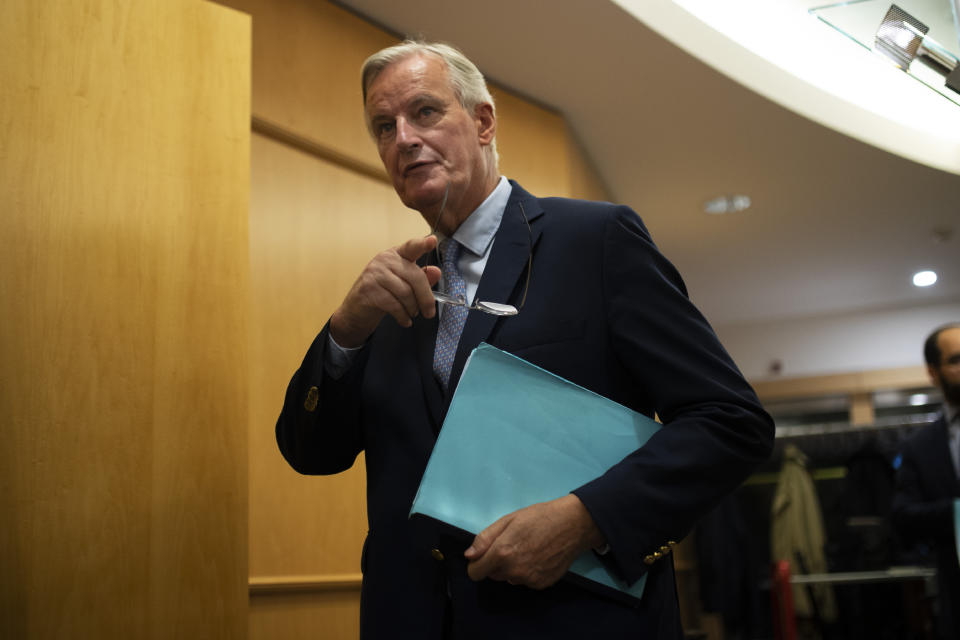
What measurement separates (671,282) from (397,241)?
2198 millimetres

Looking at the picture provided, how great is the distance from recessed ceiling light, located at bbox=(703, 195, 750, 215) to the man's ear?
4268 mm

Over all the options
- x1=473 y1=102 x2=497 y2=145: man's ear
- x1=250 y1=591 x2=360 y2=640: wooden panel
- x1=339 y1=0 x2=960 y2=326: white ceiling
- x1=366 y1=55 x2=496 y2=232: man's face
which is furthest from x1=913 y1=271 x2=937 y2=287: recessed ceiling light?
x1=366 y1=55 x2=496 y2=232: man's face

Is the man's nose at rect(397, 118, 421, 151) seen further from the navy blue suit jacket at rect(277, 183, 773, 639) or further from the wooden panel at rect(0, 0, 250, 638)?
the wooden panel at rect(0, 0, 250, 638)

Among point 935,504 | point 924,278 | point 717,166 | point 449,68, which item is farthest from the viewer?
point 924,278

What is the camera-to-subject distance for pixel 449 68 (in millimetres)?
1473

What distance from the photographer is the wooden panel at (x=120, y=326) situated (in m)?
1.44

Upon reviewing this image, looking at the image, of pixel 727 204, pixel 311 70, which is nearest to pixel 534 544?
pixel 311 70

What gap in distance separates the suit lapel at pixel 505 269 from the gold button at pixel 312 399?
19 centimetres

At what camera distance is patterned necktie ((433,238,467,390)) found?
3.99ft

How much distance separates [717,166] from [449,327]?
418 cm

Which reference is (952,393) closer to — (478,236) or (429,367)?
(478,236)

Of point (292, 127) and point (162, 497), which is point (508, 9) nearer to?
point (292, 127)

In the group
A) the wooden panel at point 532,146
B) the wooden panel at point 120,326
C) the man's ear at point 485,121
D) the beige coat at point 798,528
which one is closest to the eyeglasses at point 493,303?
the man's ear at point 485,121

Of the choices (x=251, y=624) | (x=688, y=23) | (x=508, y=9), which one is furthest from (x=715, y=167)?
(x=251, y=624)
